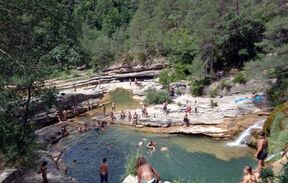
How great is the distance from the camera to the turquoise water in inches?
770

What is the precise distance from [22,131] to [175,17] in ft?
157

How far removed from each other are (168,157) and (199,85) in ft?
55.6

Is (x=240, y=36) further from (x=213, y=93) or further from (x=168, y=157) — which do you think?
(x=168, y=157)

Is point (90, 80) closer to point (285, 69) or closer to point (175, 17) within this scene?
point (175, 17)

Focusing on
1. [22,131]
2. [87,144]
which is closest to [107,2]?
[87,144]

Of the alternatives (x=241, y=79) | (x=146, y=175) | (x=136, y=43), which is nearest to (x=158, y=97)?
(x=241, y=79)

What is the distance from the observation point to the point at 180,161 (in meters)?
21.5

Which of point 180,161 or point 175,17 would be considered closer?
point 180,161

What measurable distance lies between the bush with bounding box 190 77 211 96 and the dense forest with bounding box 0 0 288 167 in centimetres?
11

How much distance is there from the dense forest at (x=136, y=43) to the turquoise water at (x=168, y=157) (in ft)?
17.0

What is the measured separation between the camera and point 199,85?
38156mm

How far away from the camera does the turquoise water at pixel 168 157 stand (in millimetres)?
19562

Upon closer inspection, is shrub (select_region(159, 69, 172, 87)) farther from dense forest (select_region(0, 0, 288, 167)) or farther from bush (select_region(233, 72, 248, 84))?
bush (select_region(233, 72, 248, 84))

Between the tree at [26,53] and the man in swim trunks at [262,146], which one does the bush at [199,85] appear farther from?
the man in swim trunks at [262,146]
